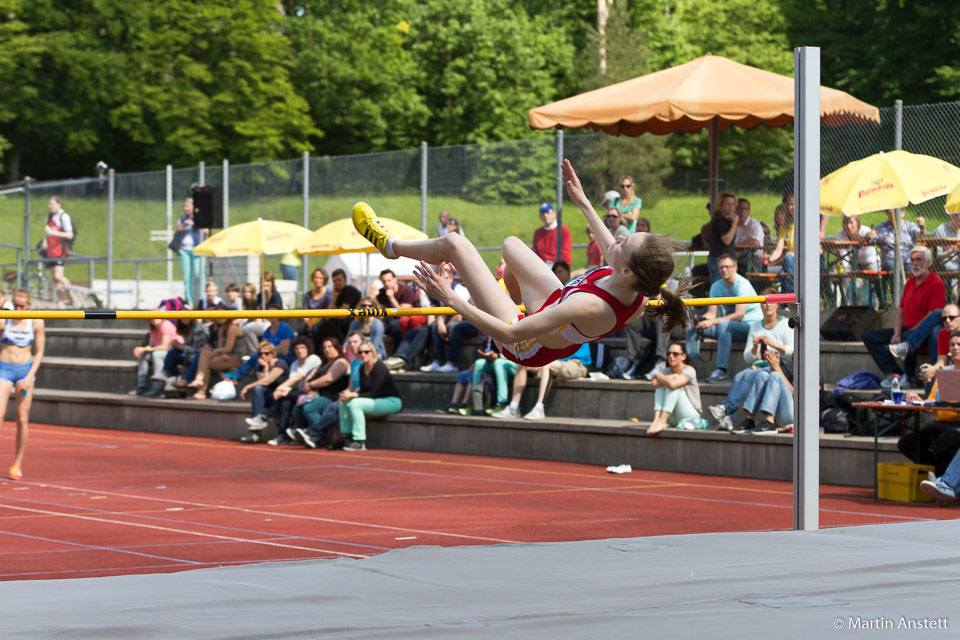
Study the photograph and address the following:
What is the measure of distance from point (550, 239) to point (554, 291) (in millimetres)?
9806

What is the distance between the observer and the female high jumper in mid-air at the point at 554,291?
6.56 m

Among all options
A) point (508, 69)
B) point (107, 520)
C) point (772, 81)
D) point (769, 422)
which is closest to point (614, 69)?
point (508, 69)

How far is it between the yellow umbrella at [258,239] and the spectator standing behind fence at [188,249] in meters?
1.99

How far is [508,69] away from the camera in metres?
48.3

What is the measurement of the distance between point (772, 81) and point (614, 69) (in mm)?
31278

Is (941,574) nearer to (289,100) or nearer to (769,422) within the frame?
(769,422)

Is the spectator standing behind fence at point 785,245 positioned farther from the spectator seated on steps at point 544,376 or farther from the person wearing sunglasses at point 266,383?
the person wearing sunglasses at point 266,383

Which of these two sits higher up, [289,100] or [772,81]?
[289,100]

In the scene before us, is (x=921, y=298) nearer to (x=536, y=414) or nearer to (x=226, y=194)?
(x=536, y=414)

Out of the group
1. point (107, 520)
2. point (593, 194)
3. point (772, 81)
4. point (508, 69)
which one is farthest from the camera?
point (508, 69)

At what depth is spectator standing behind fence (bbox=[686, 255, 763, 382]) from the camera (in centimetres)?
1379

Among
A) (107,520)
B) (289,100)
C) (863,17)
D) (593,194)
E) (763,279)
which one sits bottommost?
(107,520)

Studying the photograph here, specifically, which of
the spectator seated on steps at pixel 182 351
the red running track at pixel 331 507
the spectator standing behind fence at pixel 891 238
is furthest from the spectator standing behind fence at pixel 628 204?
the spectator seated on steps at pixel 182 351

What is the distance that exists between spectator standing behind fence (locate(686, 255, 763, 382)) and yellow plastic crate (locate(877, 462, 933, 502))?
2.88 meters
